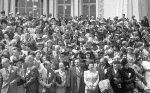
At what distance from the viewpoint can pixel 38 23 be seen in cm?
1983

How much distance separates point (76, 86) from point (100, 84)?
1.13 metres

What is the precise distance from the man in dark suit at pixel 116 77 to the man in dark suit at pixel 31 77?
253cm

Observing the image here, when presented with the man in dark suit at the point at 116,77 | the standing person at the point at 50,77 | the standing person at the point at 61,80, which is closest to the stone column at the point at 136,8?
the man in dark suit at the point at 116,77

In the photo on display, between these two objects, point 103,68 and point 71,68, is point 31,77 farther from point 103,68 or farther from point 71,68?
point 103,68

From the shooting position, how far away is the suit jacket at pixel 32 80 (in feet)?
38.6

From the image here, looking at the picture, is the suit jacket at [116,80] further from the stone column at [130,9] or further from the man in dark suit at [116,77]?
the stone column at [130,9]

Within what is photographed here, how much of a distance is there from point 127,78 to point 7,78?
13.3 ft

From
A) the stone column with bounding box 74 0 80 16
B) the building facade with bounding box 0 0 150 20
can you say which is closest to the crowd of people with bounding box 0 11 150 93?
the building facade with bounding box 0 0 150 20

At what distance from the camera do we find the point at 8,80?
455 inches

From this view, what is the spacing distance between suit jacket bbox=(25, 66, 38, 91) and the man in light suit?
0.38 metres

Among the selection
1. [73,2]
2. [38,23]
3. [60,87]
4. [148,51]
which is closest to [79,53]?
[60,87]

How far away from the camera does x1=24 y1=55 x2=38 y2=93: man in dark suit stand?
11.8 metres

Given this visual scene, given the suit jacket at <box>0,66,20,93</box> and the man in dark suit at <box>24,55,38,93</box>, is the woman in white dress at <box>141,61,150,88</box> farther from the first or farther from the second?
the suit jacket at <box>0,66,20,93</box>

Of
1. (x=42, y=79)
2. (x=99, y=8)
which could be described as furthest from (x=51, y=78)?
(x=99, y=8)
